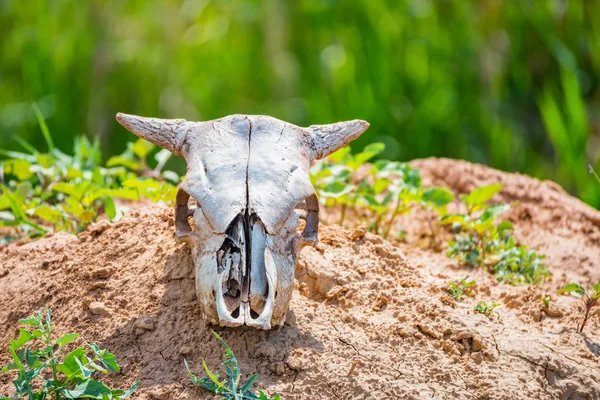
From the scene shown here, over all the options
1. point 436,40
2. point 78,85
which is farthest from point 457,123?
point 78,85

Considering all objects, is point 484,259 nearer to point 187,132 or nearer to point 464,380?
point 464,380

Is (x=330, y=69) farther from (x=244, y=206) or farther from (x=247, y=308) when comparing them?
(x=247, y=308)

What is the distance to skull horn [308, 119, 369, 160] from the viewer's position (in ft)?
11.4

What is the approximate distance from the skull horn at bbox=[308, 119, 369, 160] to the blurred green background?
13.7ft

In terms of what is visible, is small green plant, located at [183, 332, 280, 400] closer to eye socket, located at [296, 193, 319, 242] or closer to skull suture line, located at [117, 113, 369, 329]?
skull suture line, located at [117, 113, 369, 329]

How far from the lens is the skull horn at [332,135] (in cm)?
347

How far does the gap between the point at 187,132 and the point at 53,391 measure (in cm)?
113

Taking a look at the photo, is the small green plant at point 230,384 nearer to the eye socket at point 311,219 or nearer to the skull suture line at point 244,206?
the skull suture line at point 244,206

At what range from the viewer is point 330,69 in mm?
8031

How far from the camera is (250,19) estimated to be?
27.0ft

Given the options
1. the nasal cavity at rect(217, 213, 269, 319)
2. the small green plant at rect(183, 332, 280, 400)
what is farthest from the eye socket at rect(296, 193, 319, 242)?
the small green plant at rect(183, 332, 280, 400)

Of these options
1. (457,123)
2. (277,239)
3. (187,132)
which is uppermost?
(187,132)

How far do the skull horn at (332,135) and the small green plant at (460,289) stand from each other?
2.38ft

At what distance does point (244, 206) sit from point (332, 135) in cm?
68
